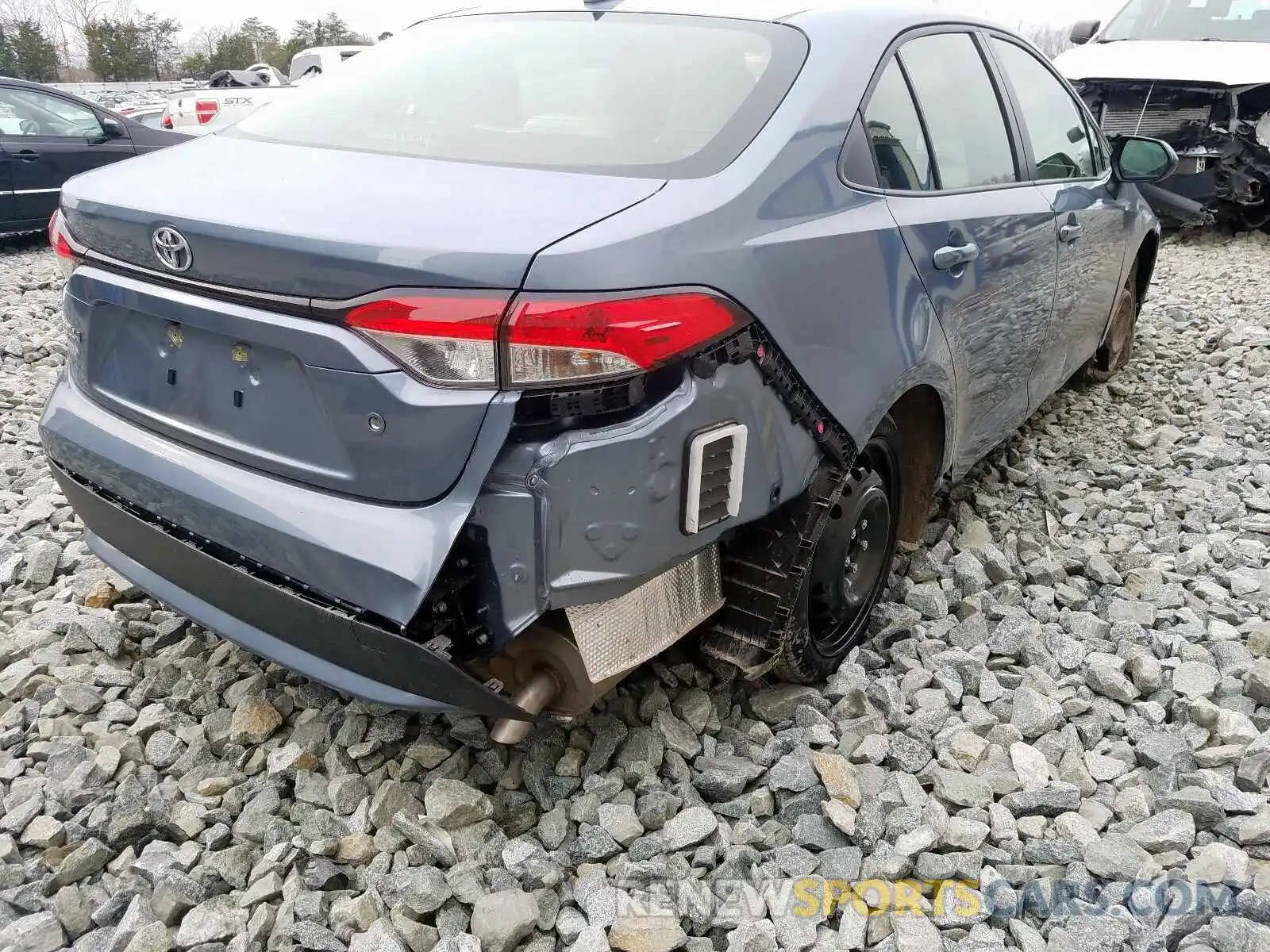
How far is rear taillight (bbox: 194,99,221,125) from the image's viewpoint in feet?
47.0

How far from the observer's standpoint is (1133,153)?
4.04 m

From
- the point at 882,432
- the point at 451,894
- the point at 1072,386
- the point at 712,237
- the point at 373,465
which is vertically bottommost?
the point at 1072,386

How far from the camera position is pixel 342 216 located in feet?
5.75

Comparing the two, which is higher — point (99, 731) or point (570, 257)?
point (570, 257)

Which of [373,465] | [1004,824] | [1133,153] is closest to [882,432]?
[1004,824]

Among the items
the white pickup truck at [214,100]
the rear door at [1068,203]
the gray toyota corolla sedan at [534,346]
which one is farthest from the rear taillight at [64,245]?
the white pickup truck at [214,100]

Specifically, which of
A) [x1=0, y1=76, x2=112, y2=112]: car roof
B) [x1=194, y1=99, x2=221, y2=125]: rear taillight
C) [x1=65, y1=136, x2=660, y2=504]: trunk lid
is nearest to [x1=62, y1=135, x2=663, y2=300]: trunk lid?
[x1=65, y1=136, x2=660, y2=504]: trunk lid

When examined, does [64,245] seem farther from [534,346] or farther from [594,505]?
[594,505]

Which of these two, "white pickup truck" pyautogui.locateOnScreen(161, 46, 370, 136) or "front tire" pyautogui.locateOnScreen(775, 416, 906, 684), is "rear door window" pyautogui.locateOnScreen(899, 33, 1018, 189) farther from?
"white pickup truck" pyautogui.locateOnScreen(161, 46, 370, 136)

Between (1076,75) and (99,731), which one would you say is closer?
(99,731)

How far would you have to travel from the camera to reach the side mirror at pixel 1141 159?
156 inches

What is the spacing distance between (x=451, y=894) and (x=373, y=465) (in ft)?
2.89

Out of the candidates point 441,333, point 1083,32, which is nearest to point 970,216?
point 441,333

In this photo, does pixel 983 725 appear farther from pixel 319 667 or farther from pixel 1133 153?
pixel 1133 153
